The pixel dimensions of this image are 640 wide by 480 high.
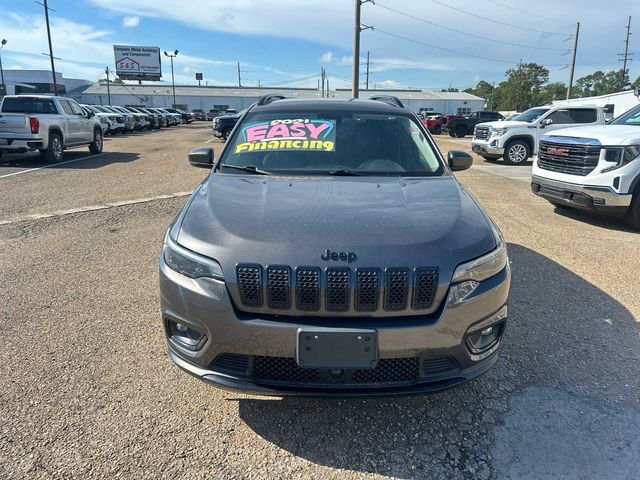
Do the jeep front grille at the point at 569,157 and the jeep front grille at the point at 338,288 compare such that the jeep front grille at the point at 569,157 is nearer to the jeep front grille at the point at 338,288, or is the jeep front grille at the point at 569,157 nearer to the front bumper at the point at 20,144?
the jeep front grille at the point at 338,288

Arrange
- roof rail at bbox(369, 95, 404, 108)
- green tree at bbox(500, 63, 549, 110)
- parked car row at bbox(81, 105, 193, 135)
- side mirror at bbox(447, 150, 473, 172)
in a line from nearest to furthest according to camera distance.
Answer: side mirror at bbox(447, 150, 473, 172) → roof rail at bbox(369, 95, 404, 108) → parked car row at bbox(81, 105, 193, 135) → green tree at bbox(500, 63, 549, 110)

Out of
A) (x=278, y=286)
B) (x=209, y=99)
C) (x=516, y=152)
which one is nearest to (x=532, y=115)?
(x=516, y=152)

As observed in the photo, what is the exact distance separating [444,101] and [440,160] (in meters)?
79.9

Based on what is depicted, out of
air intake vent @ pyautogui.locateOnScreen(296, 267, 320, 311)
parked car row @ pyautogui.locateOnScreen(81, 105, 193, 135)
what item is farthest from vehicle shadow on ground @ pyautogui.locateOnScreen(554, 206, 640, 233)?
parked car row @ pyautogui.locateOnScreen(81, 105, 193, 135)

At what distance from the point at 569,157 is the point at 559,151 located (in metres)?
0.25

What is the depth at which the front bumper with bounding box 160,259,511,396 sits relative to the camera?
2121 millimetres

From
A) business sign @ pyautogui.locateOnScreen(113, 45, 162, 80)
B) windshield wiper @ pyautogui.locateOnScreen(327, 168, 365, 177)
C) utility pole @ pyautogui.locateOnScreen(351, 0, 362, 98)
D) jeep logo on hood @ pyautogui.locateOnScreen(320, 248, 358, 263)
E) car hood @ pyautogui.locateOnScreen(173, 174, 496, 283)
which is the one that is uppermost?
business sign @ pyautogui.locateOnScreen(113, 45, 162, 80)

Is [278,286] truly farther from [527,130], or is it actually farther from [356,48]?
[356,48]

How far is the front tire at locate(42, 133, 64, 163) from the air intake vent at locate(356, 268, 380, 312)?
510 inches

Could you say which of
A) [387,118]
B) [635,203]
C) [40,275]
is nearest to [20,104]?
[40,275]

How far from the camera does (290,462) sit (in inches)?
88.3

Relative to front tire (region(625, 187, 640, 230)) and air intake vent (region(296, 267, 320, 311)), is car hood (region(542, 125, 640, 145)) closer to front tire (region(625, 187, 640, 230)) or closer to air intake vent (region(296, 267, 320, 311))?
front tire (region(625, 187, 640, 230))

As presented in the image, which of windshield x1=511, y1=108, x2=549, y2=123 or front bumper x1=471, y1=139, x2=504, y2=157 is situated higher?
windshield x1=511, y1=108, x2=549, y2=123

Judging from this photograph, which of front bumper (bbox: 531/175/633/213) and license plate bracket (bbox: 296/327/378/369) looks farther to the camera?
front bumper (bbox: 531/175/633/213)
